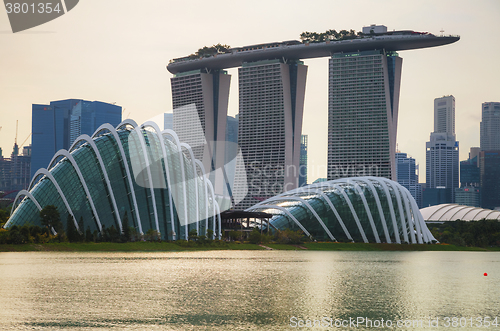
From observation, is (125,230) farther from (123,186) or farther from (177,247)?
(123,186)

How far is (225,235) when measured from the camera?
12719 centimetres

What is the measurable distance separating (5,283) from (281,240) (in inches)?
3362

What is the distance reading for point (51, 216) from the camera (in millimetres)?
87812

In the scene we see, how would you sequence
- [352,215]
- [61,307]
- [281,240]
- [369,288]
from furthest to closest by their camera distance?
[352,215] < [281,240] < [369,288] < [61,307]

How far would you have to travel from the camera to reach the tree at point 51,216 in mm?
87562

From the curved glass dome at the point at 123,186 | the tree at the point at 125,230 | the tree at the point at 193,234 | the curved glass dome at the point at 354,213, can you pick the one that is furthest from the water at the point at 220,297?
the curved glass dome at the point at 354,213

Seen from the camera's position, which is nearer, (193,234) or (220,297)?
(220,297)

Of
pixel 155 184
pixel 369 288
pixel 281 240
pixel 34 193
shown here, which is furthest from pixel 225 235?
pixel 369 288

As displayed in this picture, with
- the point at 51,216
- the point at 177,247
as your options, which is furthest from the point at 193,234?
the point at 51,216

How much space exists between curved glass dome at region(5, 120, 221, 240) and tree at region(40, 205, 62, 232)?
4.03m

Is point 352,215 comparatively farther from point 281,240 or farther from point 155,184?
point 155,184

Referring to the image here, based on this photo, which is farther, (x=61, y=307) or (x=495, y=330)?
(x=61, y=307)

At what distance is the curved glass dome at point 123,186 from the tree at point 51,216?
403cm

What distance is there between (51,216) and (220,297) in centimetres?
5736
